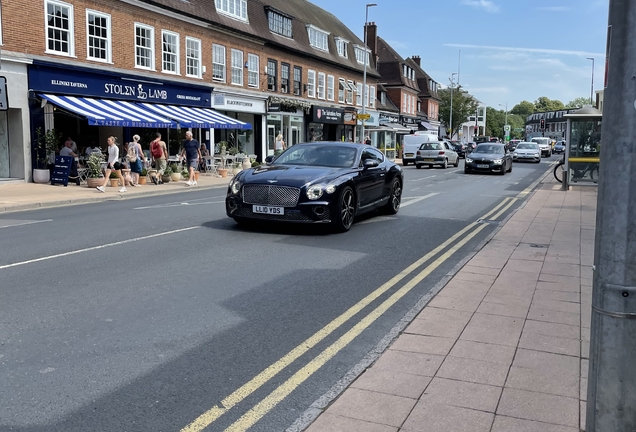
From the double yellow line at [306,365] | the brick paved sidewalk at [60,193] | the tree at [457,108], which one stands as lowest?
the double yellow line at [306,365]

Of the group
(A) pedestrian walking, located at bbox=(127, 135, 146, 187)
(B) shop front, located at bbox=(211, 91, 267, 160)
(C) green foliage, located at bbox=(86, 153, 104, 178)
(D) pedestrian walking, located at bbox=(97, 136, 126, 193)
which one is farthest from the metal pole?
(B) shop front, located at bbox=(211, 91, 267, 160)

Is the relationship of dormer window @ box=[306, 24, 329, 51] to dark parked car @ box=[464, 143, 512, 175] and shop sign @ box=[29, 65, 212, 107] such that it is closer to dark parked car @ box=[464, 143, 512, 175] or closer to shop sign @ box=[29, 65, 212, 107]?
shop sign @ box=[29, 65, 212, 107]

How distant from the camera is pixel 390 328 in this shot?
17.1 feet

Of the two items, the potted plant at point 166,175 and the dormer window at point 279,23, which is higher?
the dormer window at point 279,23

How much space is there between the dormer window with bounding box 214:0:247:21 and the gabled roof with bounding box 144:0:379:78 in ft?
0.95

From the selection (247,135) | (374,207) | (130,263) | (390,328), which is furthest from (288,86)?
(390,328)

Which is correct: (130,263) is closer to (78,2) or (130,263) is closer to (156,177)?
(156,177)

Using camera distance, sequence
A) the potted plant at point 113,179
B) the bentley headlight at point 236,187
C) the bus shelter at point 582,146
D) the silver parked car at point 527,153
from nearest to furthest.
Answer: the bentley headlight at point 236,187, the bus shelter at point 582,146, the potted plant at point 113,179, the silver parked car at point 527,153

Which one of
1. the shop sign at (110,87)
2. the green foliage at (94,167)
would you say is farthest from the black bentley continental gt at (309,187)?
the shop sign at (110,87)

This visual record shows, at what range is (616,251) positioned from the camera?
252 centimetres

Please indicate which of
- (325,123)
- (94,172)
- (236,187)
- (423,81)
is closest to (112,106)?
(94,172)

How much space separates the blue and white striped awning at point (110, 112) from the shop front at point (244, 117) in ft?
19.3

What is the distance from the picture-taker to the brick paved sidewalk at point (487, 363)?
3.44 meters

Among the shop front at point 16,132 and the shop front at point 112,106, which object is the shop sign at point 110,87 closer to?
the shop front at point 112,106
